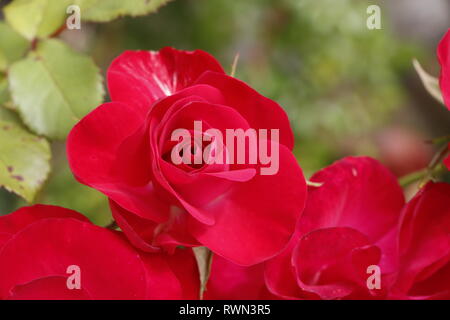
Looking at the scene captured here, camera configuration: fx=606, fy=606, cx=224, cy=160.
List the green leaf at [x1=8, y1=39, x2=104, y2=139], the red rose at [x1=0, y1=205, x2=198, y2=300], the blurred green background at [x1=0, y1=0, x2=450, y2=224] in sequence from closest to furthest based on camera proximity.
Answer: the red rose at [x1=0, y1=205, x2=198, y2=300]
the green leaf at [x1=8, y1=39, x2=104, y2=139]
the blurred green background at [x1=0, y1=0, x2=450, y2=224]

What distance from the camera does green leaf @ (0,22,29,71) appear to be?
486mm

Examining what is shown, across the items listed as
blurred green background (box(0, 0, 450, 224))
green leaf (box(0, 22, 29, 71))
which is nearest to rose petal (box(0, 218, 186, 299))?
green leaf (box(0, 22, 29, 71))

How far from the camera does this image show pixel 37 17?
1.59ft

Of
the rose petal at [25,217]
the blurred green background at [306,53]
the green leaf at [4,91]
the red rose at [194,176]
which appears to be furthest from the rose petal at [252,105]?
the blurred green background at [306,53]

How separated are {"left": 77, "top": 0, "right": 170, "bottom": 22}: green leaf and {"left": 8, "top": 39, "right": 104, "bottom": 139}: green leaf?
33 millimetres

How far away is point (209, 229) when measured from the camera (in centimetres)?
32

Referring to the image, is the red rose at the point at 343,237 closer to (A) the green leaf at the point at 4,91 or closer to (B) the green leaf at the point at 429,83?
(B) the green leaf at the point at 429,83

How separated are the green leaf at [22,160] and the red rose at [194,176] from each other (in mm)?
90

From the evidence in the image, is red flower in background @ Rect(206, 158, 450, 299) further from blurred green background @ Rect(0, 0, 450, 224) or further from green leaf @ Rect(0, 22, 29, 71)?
blurred green background @ Rect(0, 0, 450, 224)

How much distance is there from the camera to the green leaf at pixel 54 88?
16.7 inches

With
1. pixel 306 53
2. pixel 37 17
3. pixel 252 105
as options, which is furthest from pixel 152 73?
pixel 306 53
